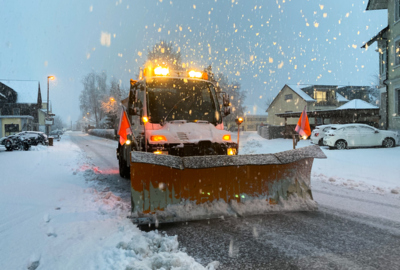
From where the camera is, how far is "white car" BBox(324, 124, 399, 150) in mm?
16875

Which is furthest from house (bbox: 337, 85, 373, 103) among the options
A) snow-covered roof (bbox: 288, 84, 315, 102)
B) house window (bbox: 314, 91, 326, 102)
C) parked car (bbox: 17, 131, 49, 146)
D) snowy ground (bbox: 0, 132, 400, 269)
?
snowy ground (bbox: 0, 132, 400, 269)

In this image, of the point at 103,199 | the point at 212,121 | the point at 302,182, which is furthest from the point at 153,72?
the point at 302,182

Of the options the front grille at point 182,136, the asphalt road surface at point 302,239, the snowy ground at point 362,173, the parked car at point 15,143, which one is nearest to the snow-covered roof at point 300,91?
the snowy ground at point 362,173

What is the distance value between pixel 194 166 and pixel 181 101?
86.9 inches

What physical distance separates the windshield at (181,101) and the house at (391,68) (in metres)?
17.5

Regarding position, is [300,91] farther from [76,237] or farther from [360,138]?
[76,237]

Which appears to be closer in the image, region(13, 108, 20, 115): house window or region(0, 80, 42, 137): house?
region(0, 80, 42, 137): house

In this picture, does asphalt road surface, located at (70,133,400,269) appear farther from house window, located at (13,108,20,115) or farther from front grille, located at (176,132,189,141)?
house window, located at (13,108,20,115)

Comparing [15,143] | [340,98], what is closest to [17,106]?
[15,143]

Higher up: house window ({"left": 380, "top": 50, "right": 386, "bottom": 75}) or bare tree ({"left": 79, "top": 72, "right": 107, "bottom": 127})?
bare tree ({"left": 79, "top": 72, "right": 107, "bottom": 127})

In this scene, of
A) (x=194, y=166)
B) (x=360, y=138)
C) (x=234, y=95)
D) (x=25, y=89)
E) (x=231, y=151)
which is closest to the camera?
(x=194, y=166)

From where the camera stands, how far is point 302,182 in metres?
5.04

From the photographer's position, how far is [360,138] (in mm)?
16938

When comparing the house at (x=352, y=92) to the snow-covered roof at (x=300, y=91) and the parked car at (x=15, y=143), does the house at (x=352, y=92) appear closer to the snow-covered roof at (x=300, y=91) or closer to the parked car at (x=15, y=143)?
the snow-covered roof at (x=300, y=91)
